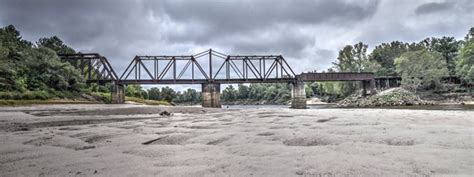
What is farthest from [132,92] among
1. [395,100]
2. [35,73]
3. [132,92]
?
[395,100]

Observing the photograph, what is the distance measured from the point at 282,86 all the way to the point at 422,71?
91.1 metres

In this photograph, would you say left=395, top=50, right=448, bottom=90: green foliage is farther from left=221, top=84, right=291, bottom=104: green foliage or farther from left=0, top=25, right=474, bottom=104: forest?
left=221, top=84, right=291, bottom=104: green foliage

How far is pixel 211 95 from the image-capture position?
7375 centimetres

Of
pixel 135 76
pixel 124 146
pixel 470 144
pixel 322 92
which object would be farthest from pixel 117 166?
pixel 322 92

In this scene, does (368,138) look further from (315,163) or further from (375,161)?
(315,163)

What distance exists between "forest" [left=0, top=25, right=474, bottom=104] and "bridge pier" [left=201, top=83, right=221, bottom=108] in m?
25.9

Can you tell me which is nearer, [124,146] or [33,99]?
[124,146]

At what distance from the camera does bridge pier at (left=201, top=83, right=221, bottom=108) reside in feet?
235

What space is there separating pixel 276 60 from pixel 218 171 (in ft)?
283

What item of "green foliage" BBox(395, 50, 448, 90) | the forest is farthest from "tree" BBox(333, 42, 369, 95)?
"green foliage" BBox(395, 50, 448, 90)

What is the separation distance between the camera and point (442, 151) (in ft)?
15.4

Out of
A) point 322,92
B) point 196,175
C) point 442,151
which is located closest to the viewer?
point 196,175

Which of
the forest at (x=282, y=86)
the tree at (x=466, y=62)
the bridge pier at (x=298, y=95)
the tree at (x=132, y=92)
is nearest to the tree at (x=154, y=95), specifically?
the forest at (x=282, y=86)

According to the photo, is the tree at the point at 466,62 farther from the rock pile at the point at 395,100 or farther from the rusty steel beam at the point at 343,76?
the rusty steel beam at the point at 343,76
